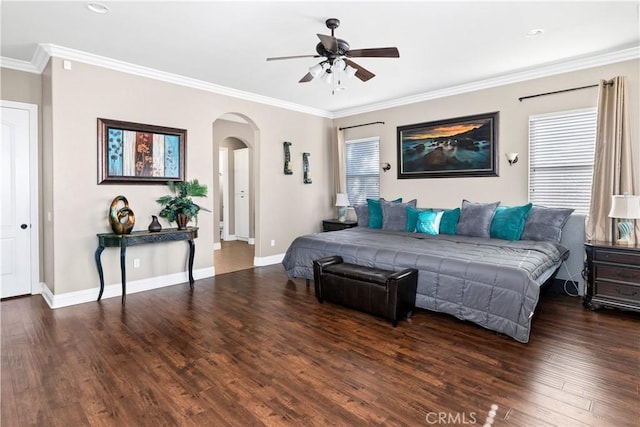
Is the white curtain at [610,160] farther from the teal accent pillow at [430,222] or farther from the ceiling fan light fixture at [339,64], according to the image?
the ceiling fan light fixture at [339,64]

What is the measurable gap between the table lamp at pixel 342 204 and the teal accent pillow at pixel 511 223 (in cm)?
280

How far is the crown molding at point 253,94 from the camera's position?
13.0 ft

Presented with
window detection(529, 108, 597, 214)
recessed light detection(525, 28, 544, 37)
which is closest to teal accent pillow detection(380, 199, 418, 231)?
window detection(529, 108, 597, 214)

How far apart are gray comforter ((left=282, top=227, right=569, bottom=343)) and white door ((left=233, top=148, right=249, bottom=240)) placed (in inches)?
169

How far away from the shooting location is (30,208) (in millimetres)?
4359

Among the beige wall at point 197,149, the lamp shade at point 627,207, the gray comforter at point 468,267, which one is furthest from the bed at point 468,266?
the beige wall at point 197,149

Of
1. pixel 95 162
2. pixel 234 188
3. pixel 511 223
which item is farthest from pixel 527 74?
pixel 234 188

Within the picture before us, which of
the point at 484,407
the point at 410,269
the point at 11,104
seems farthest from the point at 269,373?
the point at 11,104

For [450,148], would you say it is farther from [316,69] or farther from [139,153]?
[139,153]

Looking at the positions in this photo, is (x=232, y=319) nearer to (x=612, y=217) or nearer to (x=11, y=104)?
(x=11, y=104)

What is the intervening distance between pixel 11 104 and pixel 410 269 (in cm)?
499

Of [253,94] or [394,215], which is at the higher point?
[253,94]

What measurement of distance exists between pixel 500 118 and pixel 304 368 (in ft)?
14.5

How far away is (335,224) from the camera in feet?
21.6
